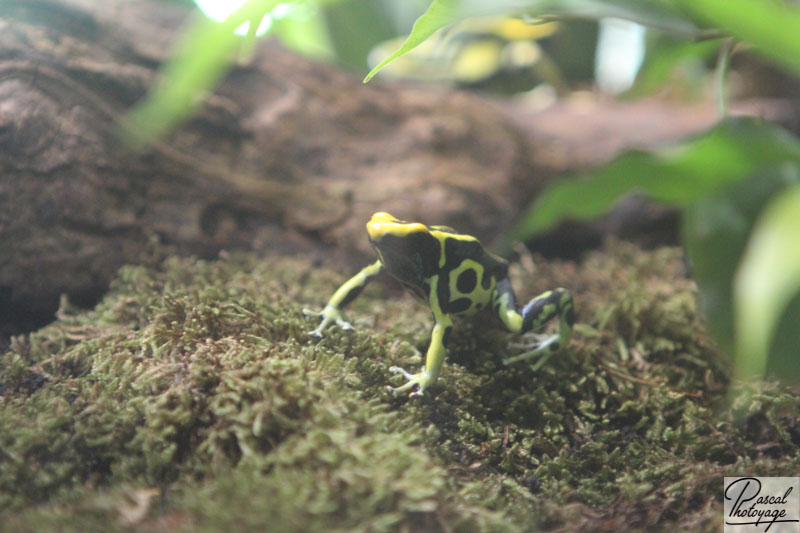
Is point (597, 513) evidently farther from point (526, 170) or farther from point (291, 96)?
point (291, 96)

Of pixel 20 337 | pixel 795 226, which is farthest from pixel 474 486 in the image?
pixel 20 337

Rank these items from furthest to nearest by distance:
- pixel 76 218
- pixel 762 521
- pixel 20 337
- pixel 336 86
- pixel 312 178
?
pixel 336 86
pixel 312 178
pixel 76 218
pixel 20 337
pixel 762 521

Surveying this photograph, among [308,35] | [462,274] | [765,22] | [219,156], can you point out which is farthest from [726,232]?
[308,35]

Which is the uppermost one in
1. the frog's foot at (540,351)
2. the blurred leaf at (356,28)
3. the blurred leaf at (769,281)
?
the blurred leaf at (356,28)

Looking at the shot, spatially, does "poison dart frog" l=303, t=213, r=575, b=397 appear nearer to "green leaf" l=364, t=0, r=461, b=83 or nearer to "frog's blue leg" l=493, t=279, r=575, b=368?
"frog's blue leg" l=493, t=279, r=575, b=368

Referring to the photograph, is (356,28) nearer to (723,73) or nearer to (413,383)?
(723,73)

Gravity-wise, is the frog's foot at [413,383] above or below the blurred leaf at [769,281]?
below

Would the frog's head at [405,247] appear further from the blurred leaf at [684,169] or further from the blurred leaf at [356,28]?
the blurred leaf at [356,28]

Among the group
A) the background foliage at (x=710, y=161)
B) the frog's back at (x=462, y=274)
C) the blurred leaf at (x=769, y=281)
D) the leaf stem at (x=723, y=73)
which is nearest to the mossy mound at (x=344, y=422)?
the frog's back at (x=462, y=274)
